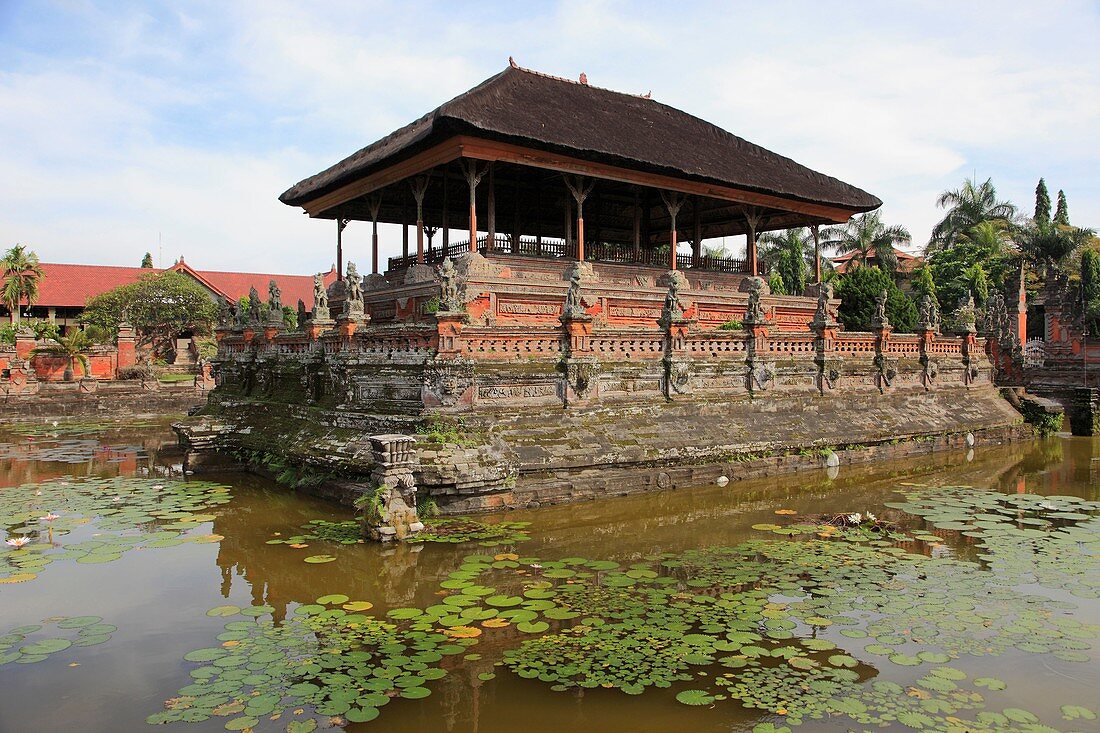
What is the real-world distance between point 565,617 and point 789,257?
111ft

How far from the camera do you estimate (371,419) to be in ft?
36.6

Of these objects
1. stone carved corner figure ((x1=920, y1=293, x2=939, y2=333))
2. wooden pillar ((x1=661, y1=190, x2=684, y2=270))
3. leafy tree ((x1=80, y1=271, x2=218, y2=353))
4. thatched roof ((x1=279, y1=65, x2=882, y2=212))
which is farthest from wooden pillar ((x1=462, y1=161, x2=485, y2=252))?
leafy tree ((x1=80, y1=271, x2=218, y2=353))

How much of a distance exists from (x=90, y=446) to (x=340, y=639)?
16282 millimetres

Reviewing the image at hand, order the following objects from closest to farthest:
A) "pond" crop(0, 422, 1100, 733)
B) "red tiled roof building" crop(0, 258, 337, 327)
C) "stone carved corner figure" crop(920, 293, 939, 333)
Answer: "pond" crop(0, 422, 1100, 733), "stone carved corner figure" crop(920, 293, 939, 333), "red tiled roof building" crop(0, 258, 337, 327)

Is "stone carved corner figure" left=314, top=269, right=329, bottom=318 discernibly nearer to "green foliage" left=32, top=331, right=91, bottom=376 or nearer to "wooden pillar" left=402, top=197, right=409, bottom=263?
"wooden pillar" left=402, top=197, right=409, bottom=263

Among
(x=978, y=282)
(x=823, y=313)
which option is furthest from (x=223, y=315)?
(x=978, y=282)

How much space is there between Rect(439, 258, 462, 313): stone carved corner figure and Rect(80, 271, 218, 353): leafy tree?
109 feet

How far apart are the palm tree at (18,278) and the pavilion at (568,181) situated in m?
27.4

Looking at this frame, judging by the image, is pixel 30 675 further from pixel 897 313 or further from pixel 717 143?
pixel 897 313

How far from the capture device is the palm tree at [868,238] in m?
41.3

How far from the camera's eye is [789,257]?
3728 centimetres

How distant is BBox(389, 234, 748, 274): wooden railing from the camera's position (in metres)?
17.0

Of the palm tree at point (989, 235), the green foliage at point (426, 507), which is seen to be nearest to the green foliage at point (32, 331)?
the green foliage at point (426, 507)

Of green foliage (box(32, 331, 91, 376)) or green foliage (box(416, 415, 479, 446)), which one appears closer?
green foliage (box(416, 415, 479, 446))
